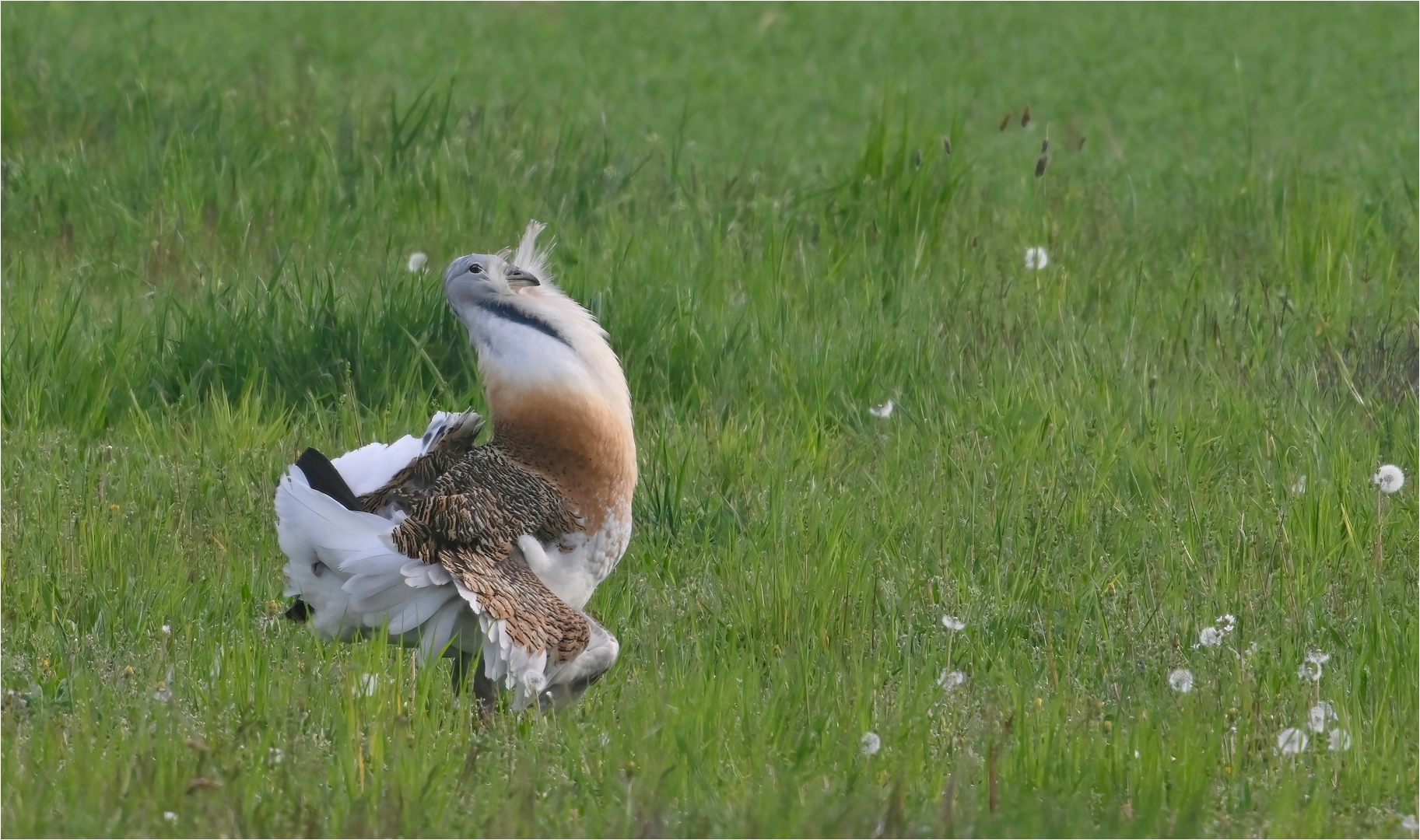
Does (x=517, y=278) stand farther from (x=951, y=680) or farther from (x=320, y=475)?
(x=951, y=680)

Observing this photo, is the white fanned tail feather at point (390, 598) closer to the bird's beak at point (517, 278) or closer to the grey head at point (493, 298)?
the grey head at point (493, 298)

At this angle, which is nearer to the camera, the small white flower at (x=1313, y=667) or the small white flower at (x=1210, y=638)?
the small white flower at (x=1313, y=667)

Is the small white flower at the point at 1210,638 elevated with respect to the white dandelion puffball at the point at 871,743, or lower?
lower

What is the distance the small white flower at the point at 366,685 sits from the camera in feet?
10.8

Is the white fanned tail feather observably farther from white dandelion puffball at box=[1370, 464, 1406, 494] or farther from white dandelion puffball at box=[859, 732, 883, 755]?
white dandelion puffball at box=[1370, 464, 1406, 494]

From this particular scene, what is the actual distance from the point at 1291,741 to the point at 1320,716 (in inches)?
3.2

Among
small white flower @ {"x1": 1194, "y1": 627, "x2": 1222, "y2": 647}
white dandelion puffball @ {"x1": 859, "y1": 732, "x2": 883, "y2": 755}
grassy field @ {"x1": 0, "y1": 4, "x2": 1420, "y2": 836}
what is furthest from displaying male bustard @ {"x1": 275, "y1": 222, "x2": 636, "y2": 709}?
small white flower @ {"x1": 1194, "y1": 627, "x2": 1222, "y2": 647}

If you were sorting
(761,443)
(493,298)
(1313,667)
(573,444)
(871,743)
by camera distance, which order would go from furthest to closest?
(761,443) < (493,298) < (573,444) < (1313,667) < (871,743)

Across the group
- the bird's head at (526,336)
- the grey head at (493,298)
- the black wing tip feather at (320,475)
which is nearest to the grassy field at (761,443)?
the black wing tip feather at (320,475)

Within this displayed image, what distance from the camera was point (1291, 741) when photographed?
330cm

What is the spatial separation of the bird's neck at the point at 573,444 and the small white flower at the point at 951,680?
77cm

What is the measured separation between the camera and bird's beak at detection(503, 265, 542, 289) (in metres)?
3.98

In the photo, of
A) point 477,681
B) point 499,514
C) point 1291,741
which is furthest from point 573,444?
point 1291,741

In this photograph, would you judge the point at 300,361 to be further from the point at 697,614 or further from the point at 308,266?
the point at 697,614
